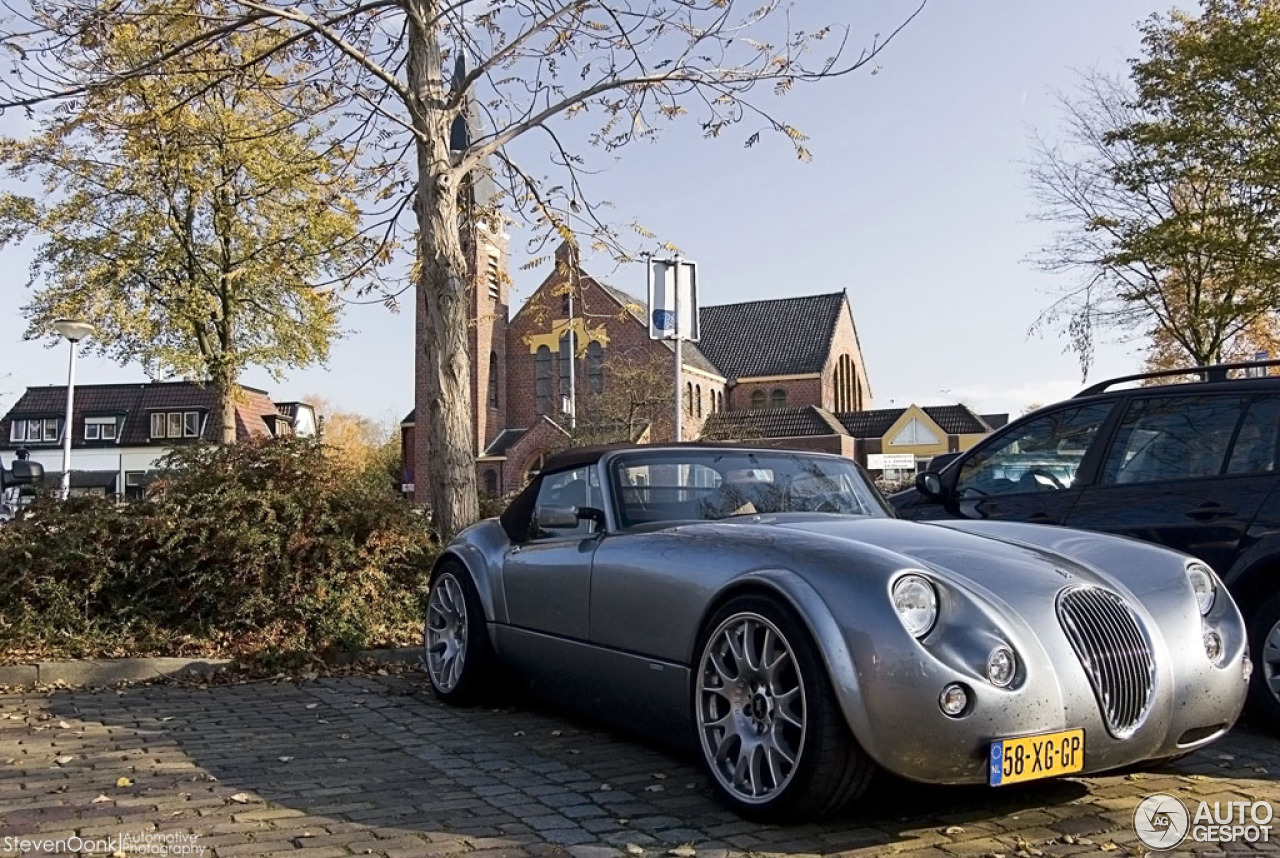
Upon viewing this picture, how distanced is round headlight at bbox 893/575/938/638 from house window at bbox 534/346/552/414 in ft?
175

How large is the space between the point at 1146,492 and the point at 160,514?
672 cm

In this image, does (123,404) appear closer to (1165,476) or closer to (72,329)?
(72,329)

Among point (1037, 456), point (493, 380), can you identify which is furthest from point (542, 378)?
point (1037, 456)

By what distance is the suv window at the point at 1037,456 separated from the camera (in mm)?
6562

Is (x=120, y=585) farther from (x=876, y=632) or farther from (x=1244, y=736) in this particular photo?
(x=1244, y=736)

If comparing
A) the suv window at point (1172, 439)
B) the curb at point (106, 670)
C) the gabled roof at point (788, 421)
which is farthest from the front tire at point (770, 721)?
the gabled roof at point (788, 421)

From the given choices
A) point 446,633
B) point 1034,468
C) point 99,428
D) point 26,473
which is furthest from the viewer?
point 99,428

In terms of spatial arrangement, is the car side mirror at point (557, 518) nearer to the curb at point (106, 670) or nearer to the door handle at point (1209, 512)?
the door handle at point (1209, 512)

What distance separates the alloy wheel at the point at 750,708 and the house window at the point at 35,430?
66.4m

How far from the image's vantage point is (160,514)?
8289 mm

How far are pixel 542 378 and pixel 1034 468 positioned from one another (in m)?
51.7

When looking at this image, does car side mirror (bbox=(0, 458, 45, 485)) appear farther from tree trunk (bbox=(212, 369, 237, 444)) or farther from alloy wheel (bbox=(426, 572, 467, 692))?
tree trunk (bbox=(212, 369, 237, 444))

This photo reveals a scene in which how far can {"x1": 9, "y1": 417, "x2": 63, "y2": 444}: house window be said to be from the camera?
62125 millimetres

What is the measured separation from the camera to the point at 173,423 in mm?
62656
